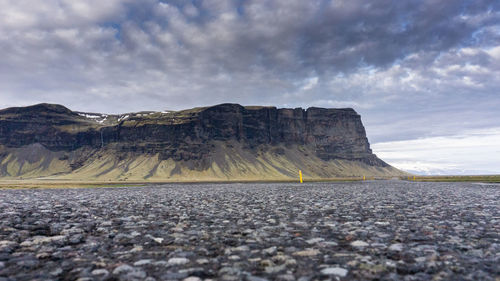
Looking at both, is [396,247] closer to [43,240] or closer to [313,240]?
[313,240]

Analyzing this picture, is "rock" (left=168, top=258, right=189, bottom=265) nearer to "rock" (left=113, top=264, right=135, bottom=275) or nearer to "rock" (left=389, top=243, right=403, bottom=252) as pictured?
"rock" (left=113, top=264, right=135, bottom=275)

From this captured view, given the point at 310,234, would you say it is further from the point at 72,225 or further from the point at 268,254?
the point at 72,225

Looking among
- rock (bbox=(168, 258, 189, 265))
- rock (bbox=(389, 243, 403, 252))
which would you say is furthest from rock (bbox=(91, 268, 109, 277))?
rock (bbox=(389, 243, 403, 252))

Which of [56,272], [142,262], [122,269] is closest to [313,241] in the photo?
[142,262]

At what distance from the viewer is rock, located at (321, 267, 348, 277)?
429 centimetres

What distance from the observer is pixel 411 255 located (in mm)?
5297

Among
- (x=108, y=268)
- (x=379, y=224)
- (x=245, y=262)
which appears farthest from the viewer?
(x=379, y=224)

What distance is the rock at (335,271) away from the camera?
14.1 feet

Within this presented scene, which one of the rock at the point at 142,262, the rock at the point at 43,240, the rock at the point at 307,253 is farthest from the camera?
the rock at the point at 43,240

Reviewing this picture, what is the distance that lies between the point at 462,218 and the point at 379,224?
12.1ft

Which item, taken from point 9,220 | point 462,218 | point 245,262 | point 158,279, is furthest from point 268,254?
point 9,220

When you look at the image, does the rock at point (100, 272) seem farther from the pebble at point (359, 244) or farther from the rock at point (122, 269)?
the pebble at point (359, 244)

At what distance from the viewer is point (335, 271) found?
14.4 feet

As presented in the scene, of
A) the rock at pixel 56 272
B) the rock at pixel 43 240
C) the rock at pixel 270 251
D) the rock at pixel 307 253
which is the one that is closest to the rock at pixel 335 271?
the rock at pixel 307 253
